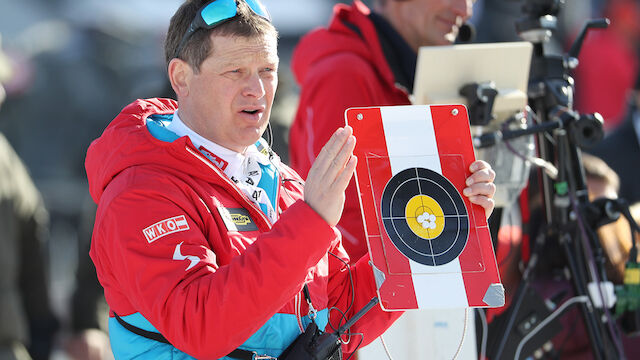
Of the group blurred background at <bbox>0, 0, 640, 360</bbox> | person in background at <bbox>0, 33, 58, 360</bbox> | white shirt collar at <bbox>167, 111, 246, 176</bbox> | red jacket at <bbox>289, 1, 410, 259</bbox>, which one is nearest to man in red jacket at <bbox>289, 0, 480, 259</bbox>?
red jacket at <bbox>289, 1, 410, 259</bbox>

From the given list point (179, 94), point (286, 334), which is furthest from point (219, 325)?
point (179, 94)

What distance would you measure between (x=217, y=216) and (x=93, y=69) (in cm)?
690

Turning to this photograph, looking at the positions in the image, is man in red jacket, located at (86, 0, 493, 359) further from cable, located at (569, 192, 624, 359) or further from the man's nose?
cable, located at (569, 192, 624, 359)

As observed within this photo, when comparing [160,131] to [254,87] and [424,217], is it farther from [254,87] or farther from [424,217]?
[424,217]

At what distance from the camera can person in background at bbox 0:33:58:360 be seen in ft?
12.3

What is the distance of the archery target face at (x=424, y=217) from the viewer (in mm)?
2127

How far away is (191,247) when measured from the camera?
189cm

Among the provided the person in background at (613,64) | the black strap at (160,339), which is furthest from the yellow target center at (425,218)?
the person in background at (613,64)

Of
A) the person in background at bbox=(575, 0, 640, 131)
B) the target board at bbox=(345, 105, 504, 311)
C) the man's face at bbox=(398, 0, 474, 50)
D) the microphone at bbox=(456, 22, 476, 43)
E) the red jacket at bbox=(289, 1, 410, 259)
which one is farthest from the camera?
the person in background at bbox=(575, 0, 640, 131)

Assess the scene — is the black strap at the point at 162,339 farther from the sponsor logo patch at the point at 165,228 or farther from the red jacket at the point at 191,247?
the sponsor logo patch at the point at 165,228

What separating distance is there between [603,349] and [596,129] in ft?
2.35

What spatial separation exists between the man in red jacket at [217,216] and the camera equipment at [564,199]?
85 centimetres

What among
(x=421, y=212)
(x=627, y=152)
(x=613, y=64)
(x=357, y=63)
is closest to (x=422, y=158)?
(x=421, y=212)

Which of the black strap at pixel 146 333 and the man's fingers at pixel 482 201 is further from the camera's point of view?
the man's fingers at pixel 482 201
